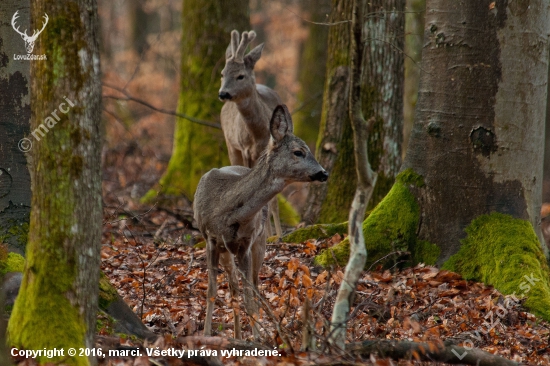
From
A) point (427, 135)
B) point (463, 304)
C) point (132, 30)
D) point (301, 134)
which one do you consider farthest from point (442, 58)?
point (132, 30)

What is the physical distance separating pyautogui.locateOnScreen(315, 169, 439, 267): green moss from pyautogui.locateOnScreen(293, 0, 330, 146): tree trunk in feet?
33.8

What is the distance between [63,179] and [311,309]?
1.71 meters

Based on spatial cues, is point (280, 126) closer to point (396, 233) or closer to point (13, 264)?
point (396, 233)

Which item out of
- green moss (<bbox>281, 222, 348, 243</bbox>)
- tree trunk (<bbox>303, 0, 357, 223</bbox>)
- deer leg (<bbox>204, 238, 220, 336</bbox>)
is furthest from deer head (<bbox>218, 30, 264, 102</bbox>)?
deer leg (<bbox>204, 238, 220, 336</bbox>)

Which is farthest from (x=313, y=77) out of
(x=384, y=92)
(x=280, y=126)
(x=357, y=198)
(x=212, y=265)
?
(x=357, y=198)

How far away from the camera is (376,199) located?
9.73 metres

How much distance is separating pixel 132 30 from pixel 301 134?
10229mm

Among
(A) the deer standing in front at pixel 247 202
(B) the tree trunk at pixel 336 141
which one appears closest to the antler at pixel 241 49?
(B) the tree trunk at pixel 336 141

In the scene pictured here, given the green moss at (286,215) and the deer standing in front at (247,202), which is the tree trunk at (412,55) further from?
the deer standing in front at (247,202)

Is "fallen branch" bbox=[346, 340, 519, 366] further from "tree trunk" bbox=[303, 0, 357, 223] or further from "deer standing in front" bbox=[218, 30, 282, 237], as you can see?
"deer standing in front" bbox=[218, 30, 282, 237]

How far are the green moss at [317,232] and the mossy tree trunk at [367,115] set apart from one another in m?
1.04

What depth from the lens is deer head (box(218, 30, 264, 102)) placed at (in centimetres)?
991

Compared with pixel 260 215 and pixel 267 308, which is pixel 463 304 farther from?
pixel 267 308

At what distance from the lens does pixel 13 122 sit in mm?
6227
